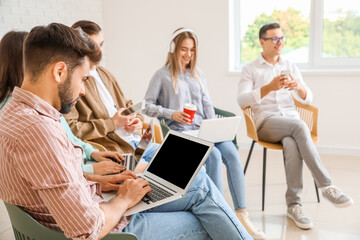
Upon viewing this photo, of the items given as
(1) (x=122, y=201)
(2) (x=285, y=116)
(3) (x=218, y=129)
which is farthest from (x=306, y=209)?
(1) (x=122, y=201)

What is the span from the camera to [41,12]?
12.2 feet

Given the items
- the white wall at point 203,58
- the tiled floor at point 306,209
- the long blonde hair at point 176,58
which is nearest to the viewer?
the tiled floor at point 306,209

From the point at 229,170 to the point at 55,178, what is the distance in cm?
167

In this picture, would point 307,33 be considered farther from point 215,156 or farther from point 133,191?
point 133,191

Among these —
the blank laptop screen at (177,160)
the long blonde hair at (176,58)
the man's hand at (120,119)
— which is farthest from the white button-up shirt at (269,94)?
the blank laptop screen at (177,160)

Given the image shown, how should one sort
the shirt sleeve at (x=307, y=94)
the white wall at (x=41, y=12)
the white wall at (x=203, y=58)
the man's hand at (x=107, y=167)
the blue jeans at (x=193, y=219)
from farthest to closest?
1. the white wall at (x=203, y=58)
2. the white wall at (x=41, y=12)
3. the shirt sleeve at (x=307, y=94)
4. the man's hand at (x=107, y=167)
5. the blue jeans at (x=193, y=219)

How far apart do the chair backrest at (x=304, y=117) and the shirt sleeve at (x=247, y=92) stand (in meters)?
0.07

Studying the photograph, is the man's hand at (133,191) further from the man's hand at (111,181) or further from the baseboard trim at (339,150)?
the baseboard trim at (339,150)

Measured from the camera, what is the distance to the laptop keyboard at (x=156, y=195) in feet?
4.48

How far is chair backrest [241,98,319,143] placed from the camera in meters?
2.79

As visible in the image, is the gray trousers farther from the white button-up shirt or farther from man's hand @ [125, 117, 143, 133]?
man's hand @ [125, 117, 143, 133]

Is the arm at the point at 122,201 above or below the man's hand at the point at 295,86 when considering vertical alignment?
below

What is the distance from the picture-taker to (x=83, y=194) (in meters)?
1.08

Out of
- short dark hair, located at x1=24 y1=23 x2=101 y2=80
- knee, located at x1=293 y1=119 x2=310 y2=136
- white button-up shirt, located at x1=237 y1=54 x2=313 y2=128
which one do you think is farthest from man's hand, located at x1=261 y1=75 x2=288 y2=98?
short dark hair, located at x1=24 y1=23 x2=101 y2=80
